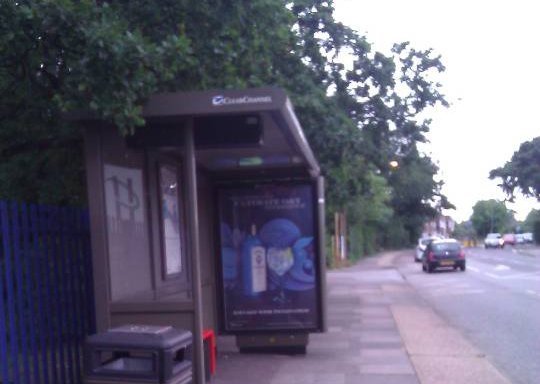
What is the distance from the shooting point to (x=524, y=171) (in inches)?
3836

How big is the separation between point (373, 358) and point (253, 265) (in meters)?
2.13

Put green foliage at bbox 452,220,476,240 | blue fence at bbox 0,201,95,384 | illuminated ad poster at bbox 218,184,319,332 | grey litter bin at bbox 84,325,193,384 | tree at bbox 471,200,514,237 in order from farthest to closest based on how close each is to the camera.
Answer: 1. green foliage at bbox 452,220,476,240
2. tree at bbox 471,200,514,237
3. illuminated ad poster at bbox 218,184,319,332
4. blue fence at bbox 0,201,95,384
5. grey litter bin at bbox 84,325,193,384

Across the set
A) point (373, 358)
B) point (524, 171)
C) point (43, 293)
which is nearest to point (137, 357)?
point (43, 293)

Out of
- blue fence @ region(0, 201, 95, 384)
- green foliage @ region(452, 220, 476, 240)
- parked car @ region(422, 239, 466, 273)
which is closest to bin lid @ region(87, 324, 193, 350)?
blue fence @ region(0, 201, 95, 384)

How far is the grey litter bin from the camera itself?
556 cm

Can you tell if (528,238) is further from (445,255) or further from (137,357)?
(137,357)

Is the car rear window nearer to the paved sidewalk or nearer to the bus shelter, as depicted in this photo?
the paved sidewalk

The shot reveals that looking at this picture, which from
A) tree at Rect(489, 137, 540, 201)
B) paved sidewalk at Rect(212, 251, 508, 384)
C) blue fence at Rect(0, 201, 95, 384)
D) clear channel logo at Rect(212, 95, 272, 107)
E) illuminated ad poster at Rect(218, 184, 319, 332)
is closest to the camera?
blue fence at Rect(0, 201, 95, 384)

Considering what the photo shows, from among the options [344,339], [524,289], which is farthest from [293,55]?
[524,289]

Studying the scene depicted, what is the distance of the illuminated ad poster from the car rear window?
2775cm

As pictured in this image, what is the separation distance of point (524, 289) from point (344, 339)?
41.5ft

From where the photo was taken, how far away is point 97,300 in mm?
7570

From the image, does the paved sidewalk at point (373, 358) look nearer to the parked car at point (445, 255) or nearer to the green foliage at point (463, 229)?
the parked car at point (445, 255)

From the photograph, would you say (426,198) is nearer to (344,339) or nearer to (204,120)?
(344,339)
